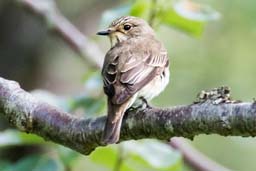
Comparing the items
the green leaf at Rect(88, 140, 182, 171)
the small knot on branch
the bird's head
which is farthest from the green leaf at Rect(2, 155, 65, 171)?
the small knot on branch

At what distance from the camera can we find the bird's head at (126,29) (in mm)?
4626

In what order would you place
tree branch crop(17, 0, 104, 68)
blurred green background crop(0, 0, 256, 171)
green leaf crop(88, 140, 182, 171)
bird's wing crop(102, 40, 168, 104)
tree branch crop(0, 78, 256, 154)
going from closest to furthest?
1. tree branch crop(0, 78, 256, 154)
2. bird's wing crop(102, 40, 168, 104)
3. green leaf crop(88, 140, 182, 171)
4. blurred green background crop(0, 0, 256, 171)
5. tree branch crop(17, 0, 104, 68)

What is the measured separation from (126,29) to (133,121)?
150cm

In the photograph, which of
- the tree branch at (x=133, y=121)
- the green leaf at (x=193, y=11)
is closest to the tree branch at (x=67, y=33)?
the green leaf at (x=193, y=11)

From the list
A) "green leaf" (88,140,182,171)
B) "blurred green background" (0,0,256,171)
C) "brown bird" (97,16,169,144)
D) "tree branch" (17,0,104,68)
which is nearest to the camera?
"brown bird" (97,16,169,144)

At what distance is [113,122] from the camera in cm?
338

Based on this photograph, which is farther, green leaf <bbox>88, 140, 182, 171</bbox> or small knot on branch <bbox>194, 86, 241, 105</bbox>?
green leaf <bbox>88, 140, 182, 171</bbox>

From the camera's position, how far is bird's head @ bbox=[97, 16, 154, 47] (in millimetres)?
4626

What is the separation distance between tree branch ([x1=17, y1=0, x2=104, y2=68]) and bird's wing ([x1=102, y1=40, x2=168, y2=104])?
104 centimetres

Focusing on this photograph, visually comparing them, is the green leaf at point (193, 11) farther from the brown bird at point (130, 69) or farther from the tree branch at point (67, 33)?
the tree branch at point (67, 33)

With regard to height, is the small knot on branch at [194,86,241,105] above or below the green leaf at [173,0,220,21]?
below

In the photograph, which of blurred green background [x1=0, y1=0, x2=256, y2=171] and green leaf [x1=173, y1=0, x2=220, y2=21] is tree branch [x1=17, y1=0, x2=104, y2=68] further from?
green leaf [x1=173, y1=0, x2=220, y2=21]

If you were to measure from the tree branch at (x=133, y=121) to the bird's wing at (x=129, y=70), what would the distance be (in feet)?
0.89

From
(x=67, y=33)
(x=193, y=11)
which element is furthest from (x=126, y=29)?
→ (x=67, y=33)
